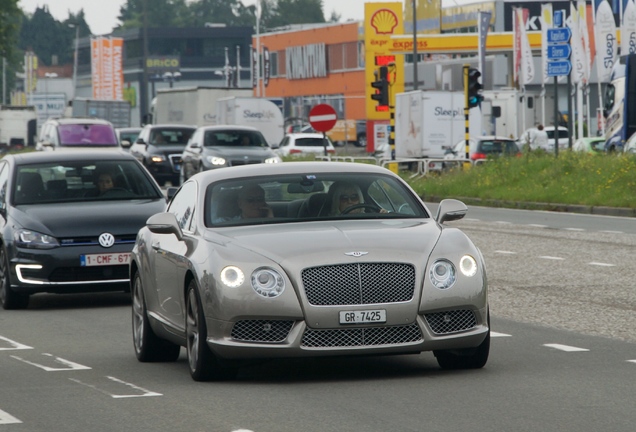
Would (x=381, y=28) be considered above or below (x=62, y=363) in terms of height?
above

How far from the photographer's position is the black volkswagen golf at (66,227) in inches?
566

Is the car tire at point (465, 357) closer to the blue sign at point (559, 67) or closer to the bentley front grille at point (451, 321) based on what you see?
the bentley front grille at point (451, 321)

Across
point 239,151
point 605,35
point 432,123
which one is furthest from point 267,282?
point 605,35

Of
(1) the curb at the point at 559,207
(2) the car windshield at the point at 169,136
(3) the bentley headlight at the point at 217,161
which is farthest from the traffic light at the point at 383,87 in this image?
(2) the car windshield at the point at 169,136

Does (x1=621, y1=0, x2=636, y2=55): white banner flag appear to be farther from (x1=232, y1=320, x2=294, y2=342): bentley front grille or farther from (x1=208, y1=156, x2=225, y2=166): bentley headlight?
(x1=232, y1=320, x2=294, y2=342): bentley front grille

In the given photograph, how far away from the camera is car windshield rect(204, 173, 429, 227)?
9992mm

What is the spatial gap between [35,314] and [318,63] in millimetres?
96458

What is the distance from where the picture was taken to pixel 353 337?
8.98 metres

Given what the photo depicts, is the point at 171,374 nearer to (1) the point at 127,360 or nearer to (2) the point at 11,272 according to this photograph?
(1) the point at 127,360

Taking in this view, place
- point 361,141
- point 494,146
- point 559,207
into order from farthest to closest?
point 361,141
point 494,146
point 559,207

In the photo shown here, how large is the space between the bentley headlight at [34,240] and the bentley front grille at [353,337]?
595 centimetres

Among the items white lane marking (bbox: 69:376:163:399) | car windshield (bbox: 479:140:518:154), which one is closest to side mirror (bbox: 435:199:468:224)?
white lane marking (bbox: 69:376:163:399)

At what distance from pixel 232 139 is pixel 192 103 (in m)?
26.7

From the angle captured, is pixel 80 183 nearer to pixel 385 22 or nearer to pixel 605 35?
pixel 605 35
